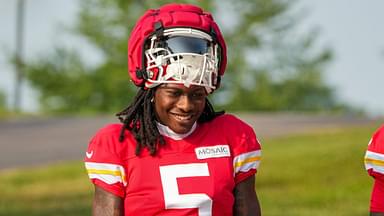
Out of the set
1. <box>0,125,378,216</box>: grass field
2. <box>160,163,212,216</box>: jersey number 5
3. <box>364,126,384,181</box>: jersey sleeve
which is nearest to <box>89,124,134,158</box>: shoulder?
<box>160,163,212,216</box>: jersey number 5

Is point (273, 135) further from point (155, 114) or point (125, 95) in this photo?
point (125, 95)

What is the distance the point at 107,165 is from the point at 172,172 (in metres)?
0.30

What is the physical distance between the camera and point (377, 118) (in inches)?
1029

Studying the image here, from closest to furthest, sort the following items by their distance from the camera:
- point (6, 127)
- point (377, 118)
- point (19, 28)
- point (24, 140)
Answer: point (24, 140)
point (6, 127)
point (377, 118)
point (19, 28)

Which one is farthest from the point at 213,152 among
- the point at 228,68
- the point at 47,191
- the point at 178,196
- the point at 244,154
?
the point at 228,68

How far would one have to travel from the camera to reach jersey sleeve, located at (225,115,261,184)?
5.23m

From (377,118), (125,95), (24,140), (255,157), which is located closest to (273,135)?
(24,140)

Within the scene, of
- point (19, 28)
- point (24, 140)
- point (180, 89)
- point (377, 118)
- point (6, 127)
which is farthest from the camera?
point (19, 28)

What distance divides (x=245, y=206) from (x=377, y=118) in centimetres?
2126

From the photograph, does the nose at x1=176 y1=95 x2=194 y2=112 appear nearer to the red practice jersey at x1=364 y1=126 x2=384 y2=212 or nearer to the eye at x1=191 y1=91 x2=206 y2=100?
the eye at x1=191 y1=91 x2=206 y2=100

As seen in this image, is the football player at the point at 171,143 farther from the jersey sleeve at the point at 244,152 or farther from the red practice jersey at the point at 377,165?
the red practice jersey at the point at 377,165

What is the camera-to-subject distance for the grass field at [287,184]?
10.9 m

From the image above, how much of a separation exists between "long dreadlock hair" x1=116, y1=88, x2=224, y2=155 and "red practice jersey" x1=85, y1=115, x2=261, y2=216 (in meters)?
0.03

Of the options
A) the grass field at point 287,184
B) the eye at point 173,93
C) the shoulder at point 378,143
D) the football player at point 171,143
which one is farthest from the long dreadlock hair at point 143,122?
the grass field at point 287,184
